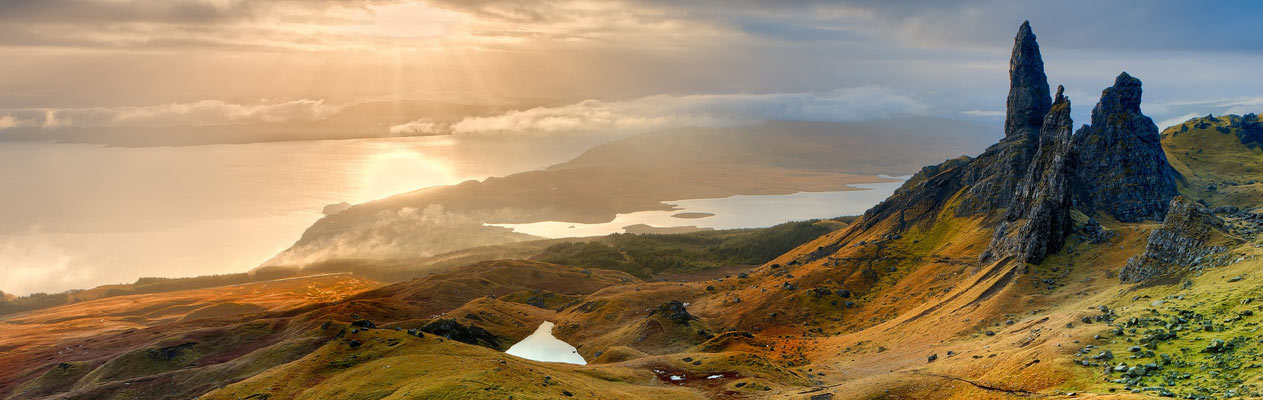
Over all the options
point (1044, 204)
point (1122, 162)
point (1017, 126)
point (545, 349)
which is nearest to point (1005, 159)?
point (1017, 126)

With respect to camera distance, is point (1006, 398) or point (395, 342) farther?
point (395, 342)

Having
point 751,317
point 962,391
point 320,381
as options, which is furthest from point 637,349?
point 962,391

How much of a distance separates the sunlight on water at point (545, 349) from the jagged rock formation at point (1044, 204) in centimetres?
7857

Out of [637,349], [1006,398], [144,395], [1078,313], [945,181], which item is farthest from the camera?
[945,181]

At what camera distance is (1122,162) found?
5305 inches

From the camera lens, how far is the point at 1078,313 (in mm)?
69125

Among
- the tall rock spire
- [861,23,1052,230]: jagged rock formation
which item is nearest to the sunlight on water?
[861,23,1052,230]: jagged rock formation

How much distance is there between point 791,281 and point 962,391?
93.0m

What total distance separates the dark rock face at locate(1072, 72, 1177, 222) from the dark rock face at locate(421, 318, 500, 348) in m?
122

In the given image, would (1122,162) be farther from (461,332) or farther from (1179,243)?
(461,332)

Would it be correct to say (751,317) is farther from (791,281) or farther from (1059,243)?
(1059,243)

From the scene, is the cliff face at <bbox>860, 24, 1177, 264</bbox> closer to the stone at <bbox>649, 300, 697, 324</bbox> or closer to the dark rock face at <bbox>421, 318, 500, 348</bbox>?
the stone at <bbox>649, 300, 697, 324</bbox>

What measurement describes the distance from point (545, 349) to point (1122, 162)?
126 metres

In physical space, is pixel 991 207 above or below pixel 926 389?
above
